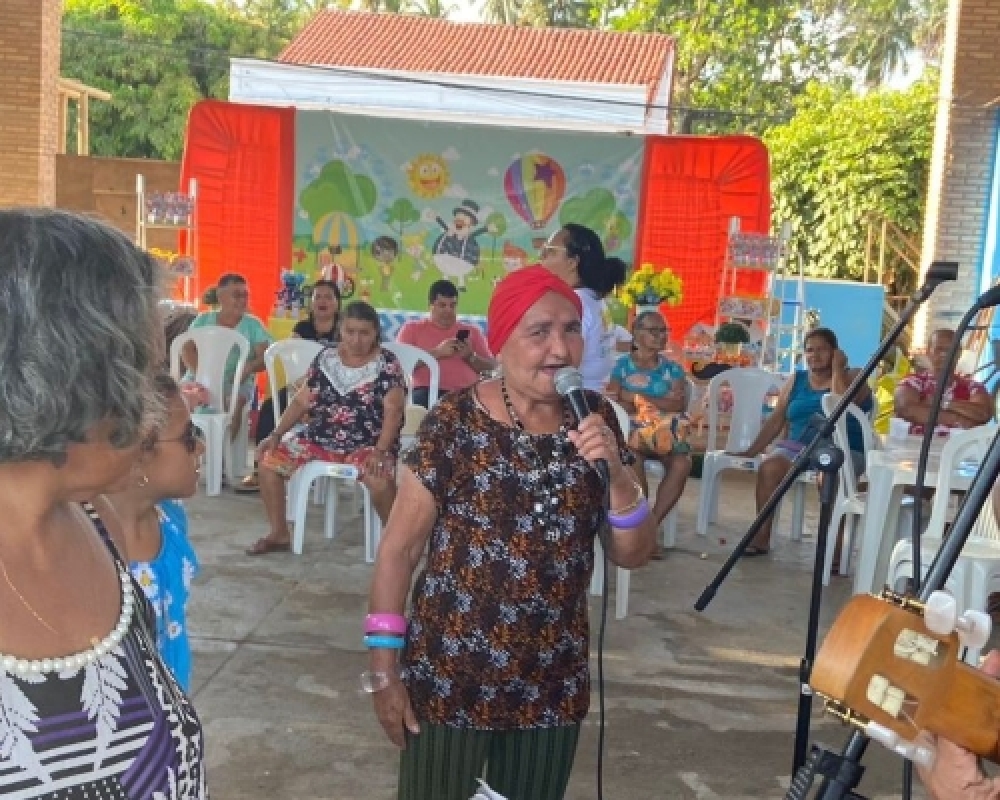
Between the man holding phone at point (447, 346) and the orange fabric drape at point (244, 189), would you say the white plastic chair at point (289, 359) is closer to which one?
the man holding phone at point (447, 346)

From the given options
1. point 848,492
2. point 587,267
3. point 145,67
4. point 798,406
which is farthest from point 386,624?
point 145,67

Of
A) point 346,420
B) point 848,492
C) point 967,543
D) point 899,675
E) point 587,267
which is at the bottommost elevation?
point 848,492

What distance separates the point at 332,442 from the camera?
6.07 metres

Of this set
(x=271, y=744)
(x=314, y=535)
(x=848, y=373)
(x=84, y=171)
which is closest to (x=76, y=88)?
(x=84, y=171)

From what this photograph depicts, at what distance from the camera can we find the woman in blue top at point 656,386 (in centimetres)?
628

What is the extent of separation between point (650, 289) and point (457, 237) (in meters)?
2.85

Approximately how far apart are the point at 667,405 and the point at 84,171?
412 inches

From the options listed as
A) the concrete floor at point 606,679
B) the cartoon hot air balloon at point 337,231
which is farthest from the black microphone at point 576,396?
the cartoon hot air balloon at point 337,231

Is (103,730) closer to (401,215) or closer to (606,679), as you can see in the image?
(606,679)

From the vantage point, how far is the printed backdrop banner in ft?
39.1

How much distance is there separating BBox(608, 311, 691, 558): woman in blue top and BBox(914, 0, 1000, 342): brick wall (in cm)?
478

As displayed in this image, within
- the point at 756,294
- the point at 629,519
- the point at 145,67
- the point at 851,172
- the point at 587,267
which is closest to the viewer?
the point at 629,519

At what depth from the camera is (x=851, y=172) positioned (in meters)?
17.7

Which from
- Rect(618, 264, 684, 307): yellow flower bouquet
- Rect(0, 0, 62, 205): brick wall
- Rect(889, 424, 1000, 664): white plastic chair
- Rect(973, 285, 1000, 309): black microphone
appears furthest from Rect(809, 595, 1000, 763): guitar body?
Rect(0, 0, 62, 205): brick wall
